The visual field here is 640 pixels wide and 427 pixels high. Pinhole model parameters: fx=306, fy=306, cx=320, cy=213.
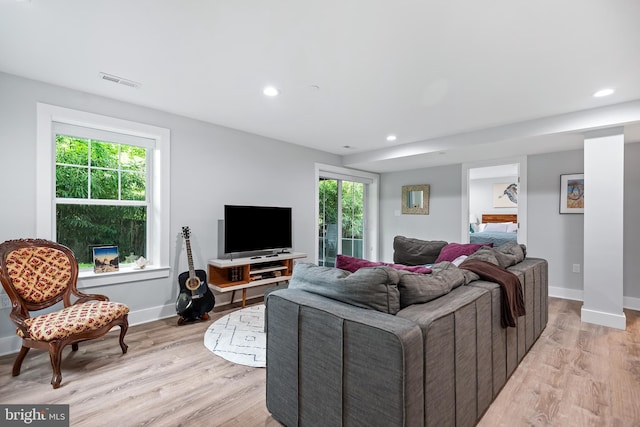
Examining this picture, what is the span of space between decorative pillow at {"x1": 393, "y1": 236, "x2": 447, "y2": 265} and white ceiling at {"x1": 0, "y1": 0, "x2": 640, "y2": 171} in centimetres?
155

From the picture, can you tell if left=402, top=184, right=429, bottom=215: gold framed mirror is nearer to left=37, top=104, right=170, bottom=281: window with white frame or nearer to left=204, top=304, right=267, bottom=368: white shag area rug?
left=204, top=304, right=267, bottom=368: white shag area rug

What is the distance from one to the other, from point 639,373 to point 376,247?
4.42 meters

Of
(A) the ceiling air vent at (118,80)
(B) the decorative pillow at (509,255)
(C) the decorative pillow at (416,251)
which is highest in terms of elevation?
(A) the ceiling air vent at (118,80)

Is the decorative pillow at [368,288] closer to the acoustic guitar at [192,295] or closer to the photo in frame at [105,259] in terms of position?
the acoustic guitar at [192,295]

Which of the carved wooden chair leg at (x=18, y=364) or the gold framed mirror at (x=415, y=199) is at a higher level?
the gold framed mirror at (x=415, y=199)

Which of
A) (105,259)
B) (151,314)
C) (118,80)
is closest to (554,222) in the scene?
(151,314)

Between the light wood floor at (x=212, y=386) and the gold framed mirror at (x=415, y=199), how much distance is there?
3251 millimetres

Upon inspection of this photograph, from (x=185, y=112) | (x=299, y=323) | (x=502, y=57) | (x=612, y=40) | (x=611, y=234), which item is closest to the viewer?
(x=299, y=323)

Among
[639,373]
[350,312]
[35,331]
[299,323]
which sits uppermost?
[350,312]

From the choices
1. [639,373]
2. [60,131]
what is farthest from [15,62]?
[639,373]

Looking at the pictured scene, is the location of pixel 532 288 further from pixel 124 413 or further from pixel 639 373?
pixel 124 413

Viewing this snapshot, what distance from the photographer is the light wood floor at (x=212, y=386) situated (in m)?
1.80

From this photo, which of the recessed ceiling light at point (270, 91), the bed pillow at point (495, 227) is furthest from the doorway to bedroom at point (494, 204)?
the recessed ceiling light at point (270, 91)

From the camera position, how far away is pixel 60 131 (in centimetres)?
290
